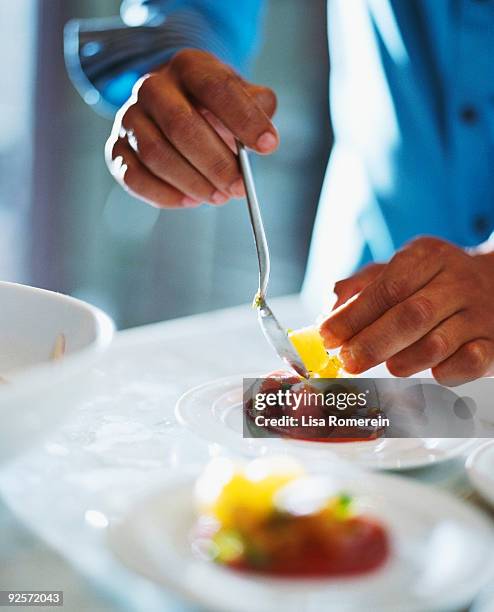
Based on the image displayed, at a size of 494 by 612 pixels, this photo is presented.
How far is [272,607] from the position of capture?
1.49 feet

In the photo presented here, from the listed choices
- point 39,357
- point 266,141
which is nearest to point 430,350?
point 266,141

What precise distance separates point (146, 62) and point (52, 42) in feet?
6.50

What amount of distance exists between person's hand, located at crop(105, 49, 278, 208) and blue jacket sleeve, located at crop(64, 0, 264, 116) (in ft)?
0.38

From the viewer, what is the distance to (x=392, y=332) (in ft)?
2.90

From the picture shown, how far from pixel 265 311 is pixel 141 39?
0.56m

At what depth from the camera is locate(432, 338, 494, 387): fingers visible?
0.92 meters

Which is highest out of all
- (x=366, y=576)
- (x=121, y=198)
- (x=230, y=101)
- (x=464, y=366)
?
(x=230, y=101)

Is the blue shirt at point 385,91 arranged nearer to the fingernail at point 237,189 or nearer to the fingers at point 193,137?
the fingers at point 193,137

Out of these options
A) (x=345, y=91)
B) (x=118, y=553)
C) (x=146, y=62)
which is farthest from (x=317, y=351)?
(x=345, y=91)

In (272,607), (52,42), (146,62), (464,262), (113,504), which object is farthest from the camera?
(52,42)

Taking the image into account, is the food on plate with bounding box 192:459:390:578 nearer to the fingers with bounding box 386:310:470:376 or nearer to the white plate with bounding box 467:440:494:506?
the white plate with bounding box 467:440:494:506

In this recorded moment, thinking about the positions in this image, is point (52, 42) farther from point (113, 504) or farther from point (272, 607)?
point (272, 607)

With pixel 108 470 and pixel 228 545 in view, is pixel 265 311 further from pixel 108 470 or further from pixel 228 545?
pixel 228 545

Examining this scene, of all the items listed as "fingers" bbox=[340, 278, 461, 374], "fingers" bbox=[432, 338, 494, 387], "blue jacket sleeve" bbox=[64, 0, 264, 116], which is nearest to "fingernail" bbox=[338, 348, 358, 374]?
"fingers" bbox=[340, 278, 461, 374]
